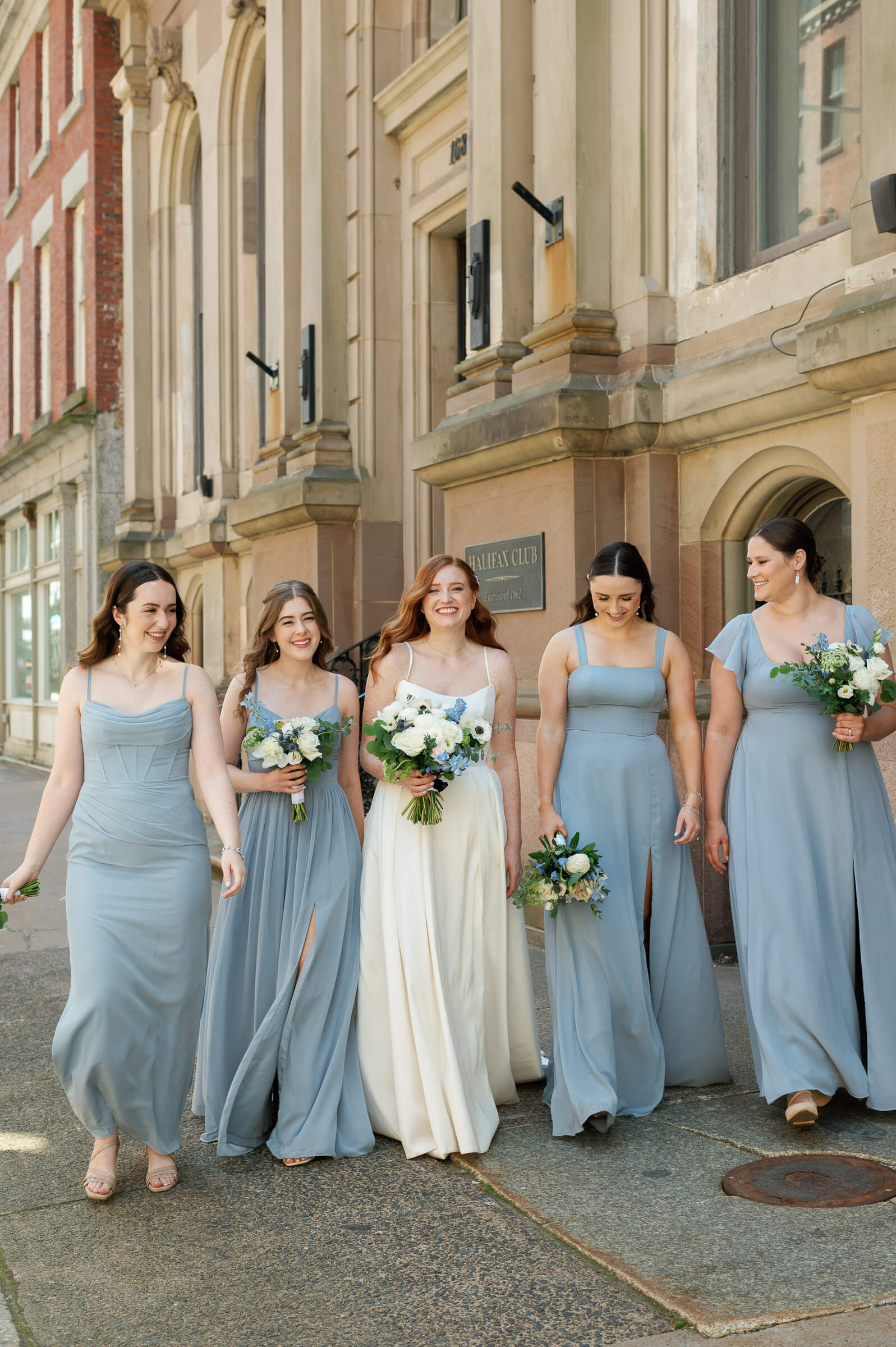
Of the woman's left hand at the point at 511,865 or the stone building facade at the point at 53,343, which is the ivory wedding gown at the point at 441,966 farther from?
the stone building facade at the point at 53,343

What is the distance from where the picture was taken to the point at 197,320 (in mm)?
16812

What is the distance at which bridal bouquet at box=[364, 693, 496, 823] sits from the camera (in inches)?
177

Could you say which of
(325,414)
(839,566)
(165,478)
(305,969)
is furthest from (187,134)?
(305,969)

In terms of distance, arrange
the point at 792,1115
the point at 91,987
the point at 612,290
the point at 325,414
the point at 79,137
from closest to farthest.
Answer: the point at 91,987
the point at 792,1115
the point at 612,290
the point at 325,414
the point at 79,137

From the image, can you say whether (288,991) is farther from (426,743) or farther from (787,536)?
(787,536)

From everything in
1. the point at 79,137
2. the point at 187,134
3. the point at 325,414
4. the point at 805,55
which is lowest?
the point at 325,414

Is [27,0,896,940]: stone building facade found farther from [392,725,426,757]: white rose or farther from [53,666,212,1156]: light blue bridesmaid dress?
[53,666,212,1156]: light blue bridesmaid dress

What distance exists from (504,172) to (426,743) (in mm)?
5623

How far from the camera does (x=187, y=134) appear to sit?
16.7 m

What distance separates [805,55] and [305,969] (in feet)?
→ 18.6

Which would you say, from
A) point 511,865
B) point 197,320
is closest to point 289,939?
point 511,865

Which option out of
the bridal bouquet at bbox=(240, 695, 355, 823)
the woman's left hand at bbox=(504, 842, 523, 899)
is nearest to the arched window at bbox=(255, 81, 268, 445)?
the bridal bouquet at bbox=(240, 695, 355, 823)

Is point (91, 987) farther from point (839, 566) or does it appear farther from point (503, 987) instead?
point (839, 566)

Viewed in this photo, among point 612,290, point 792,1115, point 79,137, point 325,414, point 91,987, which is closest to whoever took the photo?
point 91,987
